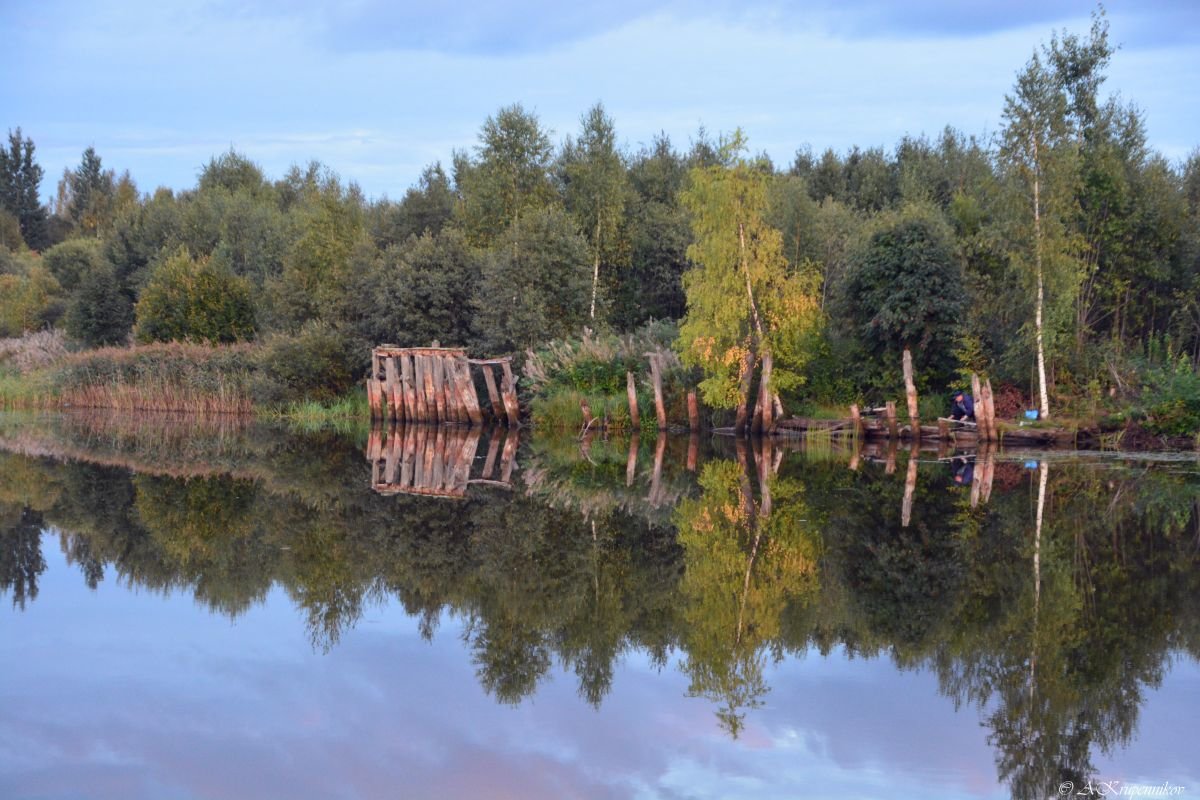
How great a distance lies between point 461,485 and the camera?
1544cm

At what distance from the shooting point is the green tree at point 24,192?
9362 cm

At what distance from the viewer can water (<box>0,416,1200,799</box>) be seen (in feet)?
16.2

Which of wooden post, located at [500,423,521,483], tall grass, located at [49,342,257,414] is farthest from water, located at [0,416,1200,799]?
tall grass, located at [49,342,257,414]

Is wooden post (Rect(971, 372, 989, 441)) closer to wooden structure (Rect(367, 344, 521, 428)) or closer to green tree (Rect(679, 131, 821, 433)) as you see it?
green tree (Rect(679, 131, 821, 433))

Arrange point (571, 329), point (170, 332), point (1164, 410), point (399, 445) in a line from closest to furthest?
point (1164, 410), point (399, 445), point (571, 329), point (170, 332)

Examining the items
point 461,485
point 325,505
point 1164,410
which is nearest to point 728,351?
point 1164,410

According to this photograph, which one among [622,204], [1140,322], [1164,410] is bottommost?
[1164,410]

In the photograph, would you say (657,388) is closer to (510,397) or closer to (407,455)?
(510,397)

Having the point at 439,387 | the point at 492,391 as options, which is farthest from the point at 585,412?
the point at 439,387

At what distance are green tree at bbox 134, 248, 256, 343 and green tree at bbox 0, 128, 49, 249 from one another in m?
60.1

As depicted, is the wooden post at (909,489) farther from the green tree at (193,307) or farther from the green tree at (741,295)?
the green tree at (193,307)

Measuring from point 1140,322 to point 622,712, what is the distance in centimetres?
2389

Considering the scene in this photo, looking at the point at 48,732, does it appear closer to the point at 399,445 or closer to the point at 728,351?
the point at 399,445

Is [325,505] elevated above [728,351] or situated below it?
below
